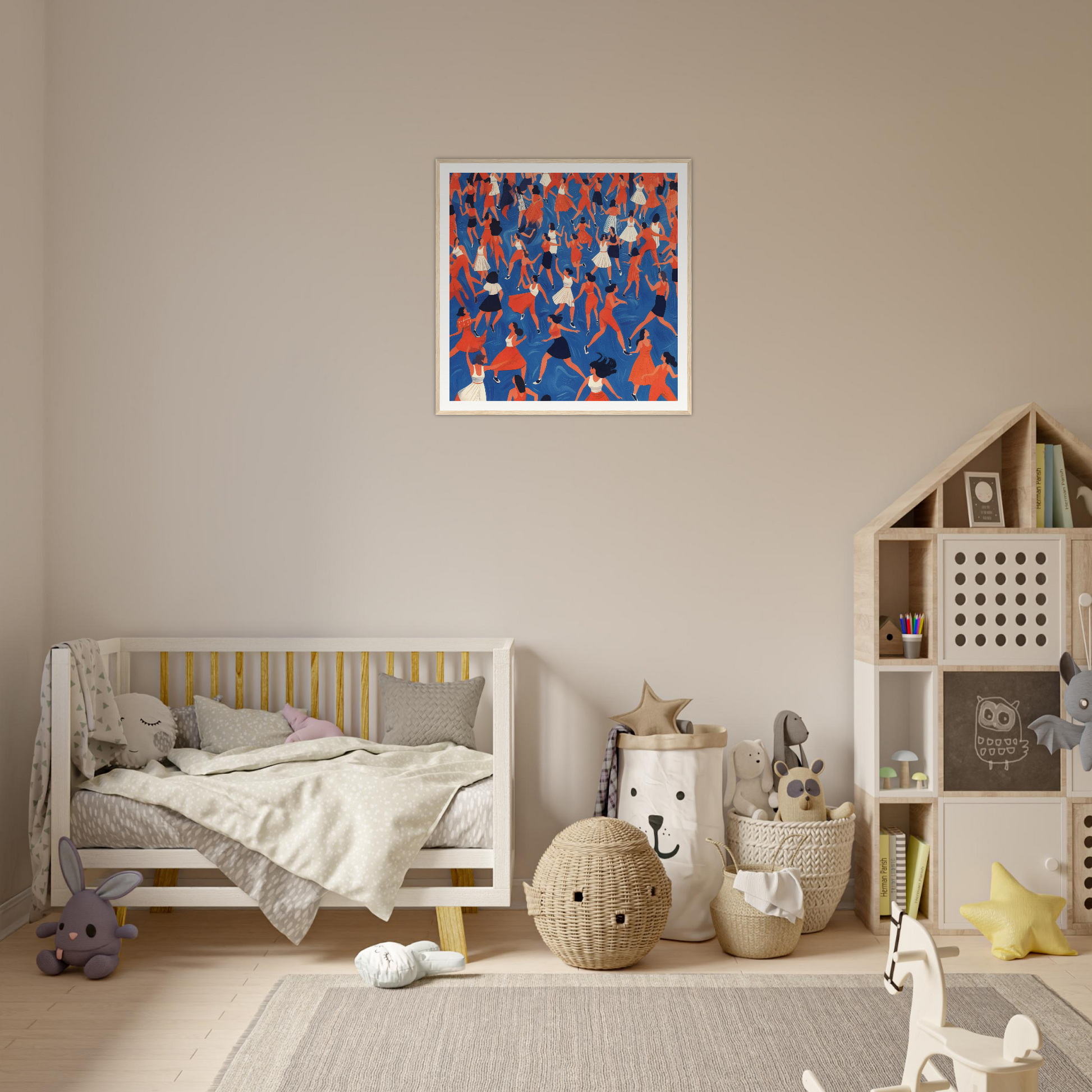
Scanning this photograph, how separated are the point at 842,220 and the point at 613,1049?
7.96 feet

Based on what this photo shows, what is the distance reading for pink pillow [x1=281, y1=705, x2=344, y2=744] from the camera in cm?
286

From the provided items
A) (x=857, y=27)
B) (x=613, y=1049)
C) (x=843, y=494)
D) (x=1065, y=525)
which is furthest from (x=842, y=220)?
(x=613, y=1049)

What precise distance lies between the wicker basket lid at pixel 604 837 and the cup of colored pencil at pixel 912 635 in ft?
3.11

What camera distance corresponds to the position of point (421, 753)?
2744 millimetres

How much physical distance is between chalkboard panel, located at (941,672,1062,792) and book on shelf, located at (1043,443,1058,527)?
0.44m

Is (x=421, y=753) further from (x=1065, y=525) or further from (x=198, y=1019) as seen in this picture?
(x=1065, y=525)

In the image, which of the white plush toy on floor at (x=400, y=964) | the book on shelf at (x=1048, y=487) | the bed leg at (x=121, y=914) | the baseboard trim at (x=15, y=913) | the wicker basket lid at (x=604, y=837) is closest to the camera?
the white plush toy on floor at (x=400, y=964)

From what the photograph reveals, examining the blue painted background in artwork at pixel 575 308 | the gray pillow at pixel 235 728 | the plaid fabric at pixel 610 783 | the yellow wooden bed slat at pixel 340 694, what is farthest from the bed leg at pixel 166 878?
the blue painted background in artwork at pixel 575 308

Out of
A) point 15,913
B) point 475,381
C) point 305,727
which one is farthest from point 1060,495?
point 15,913

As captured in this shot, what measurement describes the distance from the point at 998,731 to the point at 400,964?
1.74 m

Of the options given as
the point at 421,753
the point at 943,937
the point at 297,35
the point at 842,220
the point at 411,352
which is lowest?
the point at 943,937

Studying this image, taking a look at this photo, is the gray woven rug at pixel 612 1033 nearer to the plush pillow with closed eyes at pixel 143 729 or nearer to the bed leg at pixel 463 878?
the bed leg at pixel 463 878

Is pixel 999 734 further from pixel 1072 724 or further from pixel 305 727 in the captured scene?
pixel 305 727

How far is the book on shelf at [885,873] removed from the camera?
9.08 feet
